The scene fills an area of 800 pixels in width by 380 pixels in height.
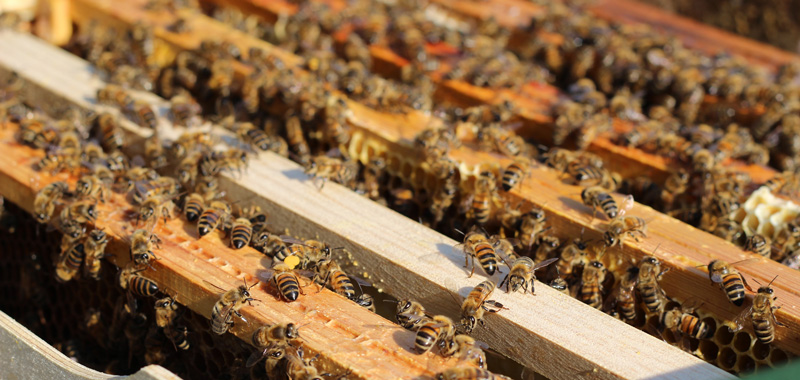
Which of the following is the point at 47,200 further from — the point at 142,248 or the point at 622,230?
the point at 622,230

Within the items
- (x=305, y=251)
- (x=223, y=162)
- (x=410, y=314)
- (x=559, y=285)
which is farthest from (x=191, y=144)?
(x=559, y=285)

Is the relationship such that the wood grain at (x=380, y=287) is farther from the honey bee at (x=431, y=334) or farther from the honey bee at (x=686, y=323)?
the honey bee at (x=686, y=323)

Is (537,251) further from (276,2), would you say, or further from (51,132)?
(276,2)

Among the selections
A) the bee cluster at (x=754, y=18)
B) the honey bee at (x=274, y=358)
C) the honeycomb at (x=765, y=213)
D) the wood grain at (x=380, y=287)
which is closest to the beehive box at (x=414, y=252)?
the wood grain at (x=380, y=287)

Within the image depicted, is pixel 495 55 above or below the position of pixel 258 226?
above

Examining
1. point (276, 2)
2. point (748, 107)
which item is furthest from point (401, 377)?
point (276, 2)

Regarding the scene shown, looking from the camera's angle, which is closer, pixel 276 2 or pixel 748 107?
pixel 748 107
